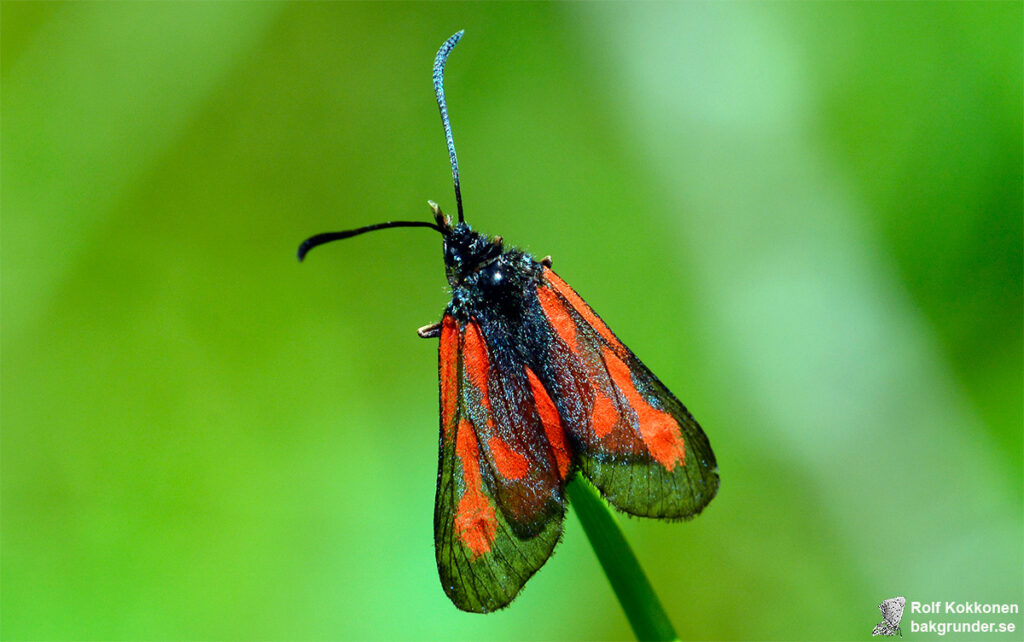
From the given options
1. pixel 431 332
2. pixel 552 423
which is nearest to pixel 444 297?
pixel 431 332

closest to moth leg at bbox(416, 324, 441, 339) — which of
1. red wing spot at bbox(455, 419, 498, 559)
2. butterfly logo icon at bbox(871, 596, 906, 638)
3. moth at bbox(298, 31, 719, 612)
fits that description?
moth at bbox(298, 31, 719, 612)

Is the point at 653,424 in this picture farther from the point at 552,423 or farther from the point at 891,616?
the point at 891,616

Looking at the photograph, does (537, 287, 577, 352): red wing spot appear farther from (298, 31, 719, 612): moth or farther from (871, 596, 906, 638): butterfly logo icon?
(871, 596, 906, 638): butterfly logo icon

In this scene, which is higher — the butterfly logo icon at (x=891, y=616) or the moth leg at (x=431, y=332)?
the moth leg at (x=431, y=332)

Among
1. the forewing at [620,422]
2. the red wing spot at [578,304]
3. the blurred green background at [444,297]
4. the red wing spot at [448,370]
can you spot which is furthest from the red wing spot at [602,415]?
the blurred green background at [444,297]

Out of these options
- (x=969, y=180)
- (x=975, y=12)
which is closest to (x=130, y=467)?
(x=969, y=180)

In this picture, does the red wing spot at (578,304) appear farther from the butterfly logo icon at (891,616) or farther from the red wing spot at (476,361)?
the butterfly logo icon at (891,616)
